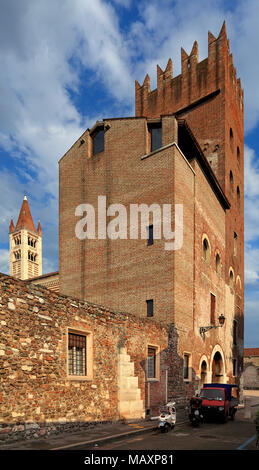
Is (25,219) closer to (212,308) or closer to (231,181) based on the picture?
(231,181)

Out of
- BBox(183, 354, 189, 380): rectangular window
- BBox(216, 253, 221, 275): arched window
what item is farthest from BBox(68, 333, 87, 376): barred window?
BBox(216, 253, 221, 275): arched window

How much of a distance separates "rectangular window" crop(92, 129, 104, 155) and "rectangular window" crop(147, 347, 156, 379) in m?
12.7

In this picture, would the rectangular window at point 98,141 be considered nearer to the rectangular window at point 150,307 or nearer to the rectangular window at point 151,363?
the rectangular window at point 150,307

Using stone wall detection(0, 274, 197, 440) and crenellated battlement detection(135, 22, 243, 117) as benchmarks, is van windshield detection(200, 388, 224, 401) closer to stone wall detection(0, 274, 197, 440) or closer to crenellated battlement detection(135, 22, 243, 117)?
stone wall detection(0, 274, 197, 440)

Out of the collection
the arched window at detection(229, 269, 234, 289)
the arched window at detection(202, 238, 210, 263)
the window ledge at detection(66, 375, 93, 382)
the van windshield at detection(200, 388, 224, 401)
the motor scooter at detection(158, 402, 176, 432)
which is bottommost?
the van windshield at detection(200, 388, 224, 401)

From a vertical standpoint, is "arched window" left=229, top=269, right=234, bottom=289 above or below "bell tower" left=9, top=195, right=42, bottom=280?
below

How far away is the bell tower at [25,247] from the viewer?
288ft

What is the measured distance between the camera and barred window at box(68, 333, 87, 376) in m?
11.8

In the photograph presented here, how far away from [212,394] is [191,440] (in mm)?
6038

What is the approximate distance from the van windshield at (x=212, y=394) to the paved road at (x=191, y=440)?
223 cm

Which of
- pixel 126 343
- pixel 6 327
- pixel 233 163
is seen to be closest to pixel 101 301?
pixel 126 343

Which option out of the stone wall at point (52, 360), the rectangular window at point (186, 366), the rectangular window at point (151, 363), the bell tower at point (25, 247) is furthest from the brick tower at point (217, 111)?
the bell tower at point (25, 247)

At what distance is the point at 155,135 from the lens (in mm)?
21969

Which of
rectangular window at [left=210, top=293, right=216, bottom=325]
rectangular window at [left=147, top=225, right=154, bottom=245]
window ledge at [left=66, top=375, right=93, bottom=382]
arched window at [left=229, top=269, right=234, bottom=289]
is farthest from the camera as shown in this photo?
arched window at [left=229, top=269, right=234, bottom=289]
